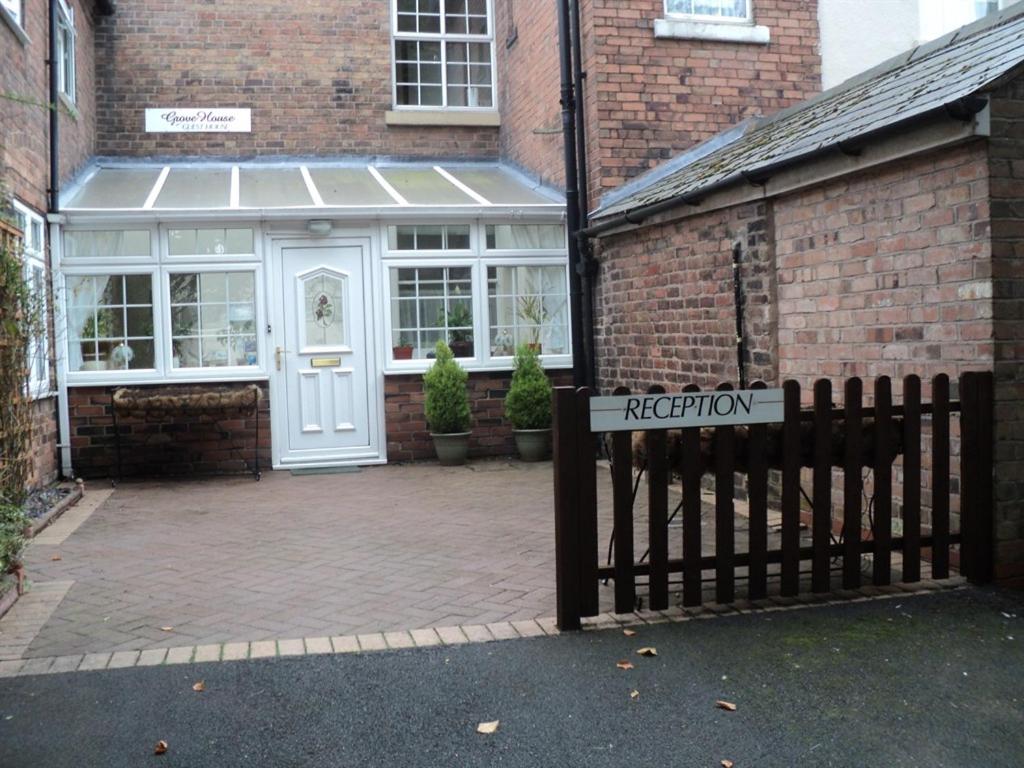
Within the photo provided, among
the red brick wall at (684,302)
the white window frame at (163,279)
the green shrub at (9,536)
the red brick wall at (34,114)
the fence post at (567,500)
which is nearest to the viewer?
the fence post at (567,500)

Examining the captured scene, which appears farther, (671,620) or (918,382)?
(918,382)

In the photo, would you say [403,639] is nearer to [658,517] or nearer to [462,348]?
[658,517]

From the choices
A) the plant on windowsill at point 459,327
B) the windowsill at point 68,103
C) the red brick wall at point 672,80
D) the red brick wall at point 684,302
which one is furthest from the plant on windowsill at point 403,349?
the windowsill at point 68,103

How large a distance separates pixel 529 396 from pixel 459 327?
1276 millimetres

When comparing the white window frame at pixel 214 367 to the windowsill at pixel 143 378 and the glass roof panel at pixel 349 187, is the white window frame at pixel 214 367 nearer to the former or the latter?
the windowsill at pixel 143 378

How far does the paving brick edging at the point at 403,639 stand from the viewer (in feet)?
13.5

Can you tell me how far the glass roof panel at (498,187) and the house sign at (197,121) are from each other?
2648mm

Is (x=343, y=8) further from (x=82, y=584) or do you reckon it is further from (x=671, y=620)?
(x=671, y=620)

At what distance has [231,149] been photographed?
1269 cm

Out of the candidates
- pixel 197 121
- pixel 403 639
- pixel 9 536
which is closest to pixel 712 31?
pixel 197 121

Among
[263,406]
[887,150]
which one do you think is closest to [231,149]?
[263,406]

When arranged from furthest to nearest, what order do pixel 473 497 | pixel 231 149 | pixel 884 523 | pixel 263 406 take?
pixel 231 149
pixel 263 406
pixel 473 497
pixel 884 523

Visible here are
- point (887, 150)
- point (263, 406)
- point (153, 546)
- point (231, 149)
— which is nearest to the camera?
point (887, 150)

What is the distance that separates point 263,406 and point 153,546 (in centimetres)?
406
